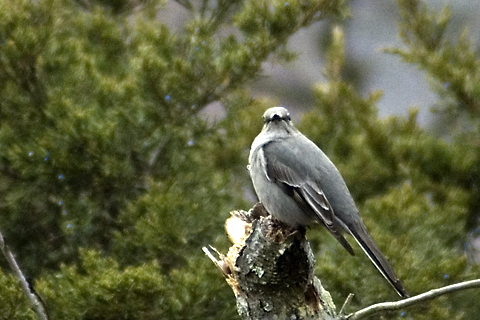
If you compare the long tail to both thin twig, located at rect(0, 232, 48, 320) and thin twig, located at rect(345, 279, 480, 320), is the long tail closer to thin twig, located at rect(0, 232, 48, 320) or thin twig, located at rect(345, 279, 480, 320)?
thin twig, located at rect(345, 279, 480, 320)

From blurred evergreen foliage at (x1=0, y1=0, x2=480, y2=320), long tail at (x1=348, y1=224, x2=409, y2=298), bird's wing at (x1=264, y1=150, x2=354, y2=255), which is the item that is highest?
blurred evergreen foliage at (x1=0, y1=0, x2=480, y2=320)

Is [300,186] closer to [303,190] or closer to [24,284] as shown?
[303,190]

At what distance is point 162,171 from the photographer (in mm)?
4316

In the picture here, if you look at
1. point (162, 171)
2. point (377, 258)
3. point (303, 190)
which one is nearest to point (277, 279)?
point (377, 258)

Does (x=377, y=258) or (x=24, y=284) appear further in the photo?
(x=377, y=258)

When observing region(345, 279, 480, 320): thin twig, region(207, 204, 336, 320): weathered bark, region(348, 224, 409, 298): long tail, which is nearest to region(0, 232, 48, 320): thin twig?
region(207, 204, 336, 320): weathered bark

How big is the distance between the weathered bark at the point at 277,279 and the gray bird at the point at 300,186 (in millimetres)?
258

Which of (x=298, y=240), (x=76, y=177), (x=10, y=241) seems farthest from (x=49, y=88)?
(x=298, y=240)

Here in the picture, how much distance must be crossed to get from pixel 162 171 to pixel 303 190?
Answer: 138cm

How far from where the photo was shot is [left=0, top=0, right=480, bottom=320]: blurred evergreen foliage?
12.2 feet

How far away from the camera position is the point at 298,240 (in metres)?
2.63

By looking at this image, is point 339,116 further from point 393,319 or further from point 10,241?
point 10,241

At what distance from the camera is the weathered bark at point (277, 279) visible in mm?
2576

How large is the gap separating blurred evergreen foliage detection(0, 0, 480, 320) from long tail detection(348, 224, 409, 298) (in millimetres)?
777
